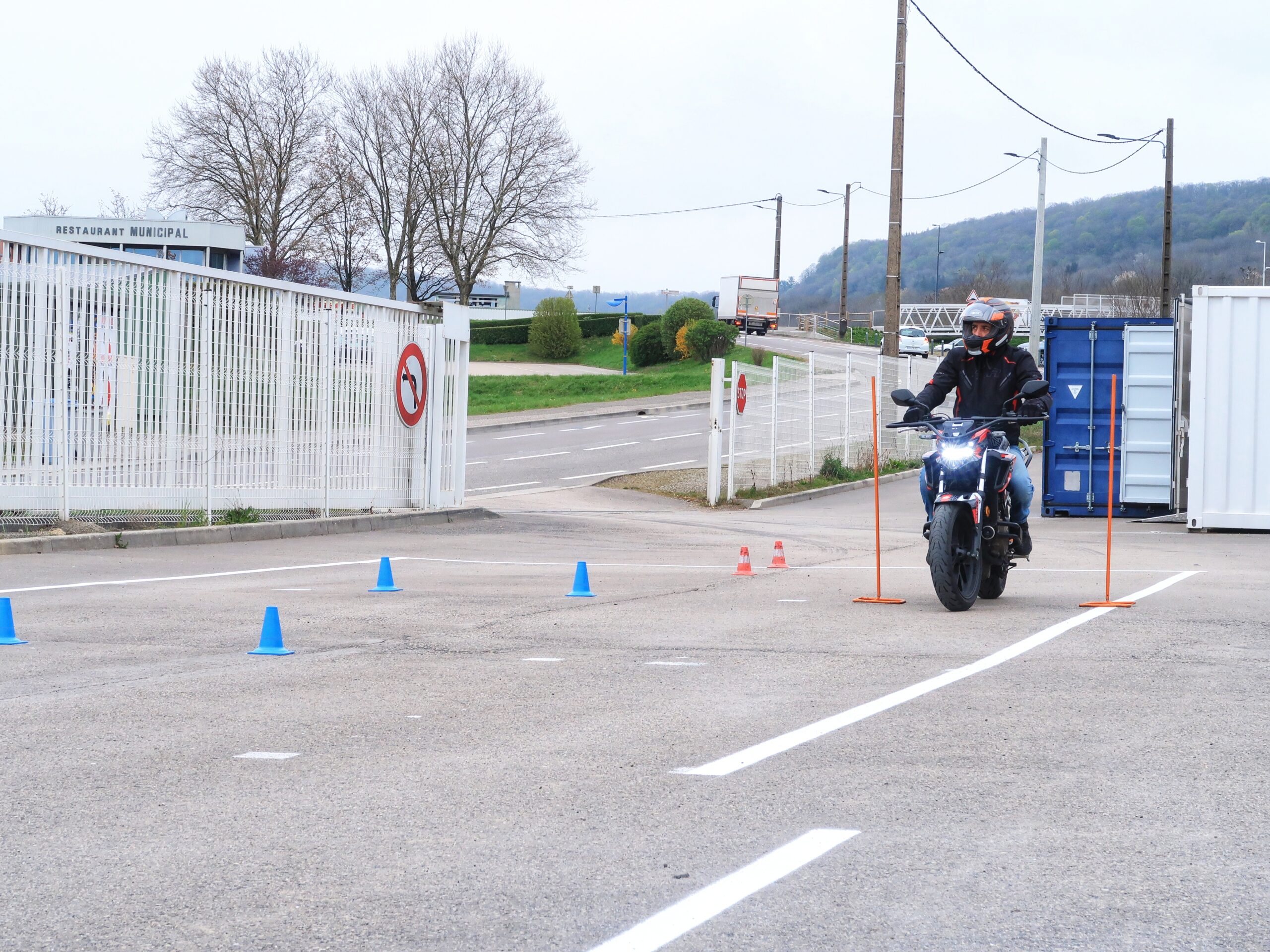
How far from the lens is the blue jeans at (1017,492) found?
32.5ft

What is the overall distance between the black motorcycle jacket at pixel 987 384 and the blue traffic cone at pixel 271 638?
15.0 feet

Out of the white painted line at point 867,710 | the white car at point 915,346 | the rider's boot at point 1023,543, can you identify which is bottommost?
the white painted line at point 867,710

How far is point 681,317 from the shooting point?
55250mm

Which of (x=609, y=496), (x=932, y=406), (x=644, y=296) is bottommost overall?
(x=609, y=496)

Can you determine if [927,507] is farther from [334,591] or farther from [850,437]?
[850,437]

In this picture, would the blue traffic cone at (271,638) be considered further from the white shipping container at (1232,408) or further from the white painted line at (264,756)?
the white shipping container at (1232,408)

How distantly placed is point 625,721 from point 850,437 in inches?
888

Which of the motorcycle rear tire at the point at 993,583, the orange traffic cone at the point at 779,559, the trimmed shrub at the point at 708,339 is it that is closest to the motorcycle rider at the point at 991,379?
the motorcycle rear tire at the point at 993,583

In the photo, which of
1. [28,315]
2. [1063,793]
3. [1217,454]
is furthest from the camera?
[1217,454]

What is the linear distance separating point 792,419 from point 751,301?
160ft

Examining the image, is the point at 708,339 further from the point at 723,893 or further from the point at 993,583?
the point at 723,893

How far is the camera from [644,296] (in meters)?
130

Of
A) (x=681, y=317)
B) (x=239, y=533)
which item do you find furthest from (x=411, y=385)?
(x=681, y=317)

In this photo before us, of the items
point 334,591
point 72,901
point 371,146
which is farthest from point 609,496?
point 371,146
